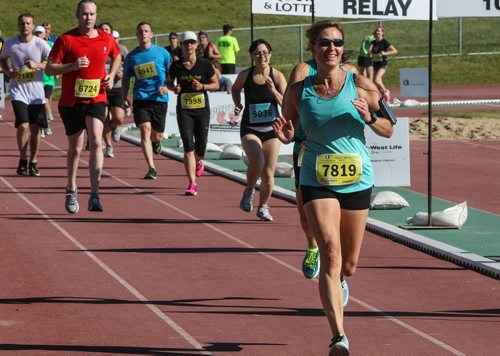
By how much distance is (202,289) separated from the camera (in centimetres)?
1103

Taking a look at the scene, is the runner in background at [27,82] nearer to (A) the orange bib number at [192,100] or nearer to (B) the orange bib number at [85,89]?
(A) the orange bib number at [192,100]

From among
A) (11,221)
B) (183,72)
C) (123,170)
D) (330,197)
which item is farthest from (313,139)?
(123,170)

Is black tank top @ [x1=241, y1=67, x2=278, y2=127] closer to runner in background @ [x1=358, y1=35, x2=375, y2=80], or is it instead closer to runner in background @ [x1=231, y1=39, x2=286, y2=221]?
runner in background @ [x1=231, y1=39, x2=286, y2=221]

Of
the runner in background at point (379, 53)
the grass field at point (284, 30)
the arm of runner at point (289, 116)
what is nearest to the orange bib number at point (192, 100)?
the arm of runner at point (289, 116)

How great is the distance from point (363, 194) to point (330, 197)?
0.28m

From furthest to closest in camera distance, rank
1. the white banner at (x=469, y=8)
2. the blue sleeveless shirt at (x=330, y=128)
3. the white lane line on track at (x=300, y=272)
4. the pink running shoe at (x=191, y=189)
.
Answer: the pink running shoe at (x=191, y=189), the white banner at (x=469, y=8), the white lane line on track at (x=300, y=272), the blue sleeveless shirt at (x=330, y=128)

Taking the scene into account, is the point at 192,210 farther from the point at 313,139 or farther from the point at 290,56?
the point at 290,56

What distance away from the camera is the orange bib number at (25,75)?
64.5 ft

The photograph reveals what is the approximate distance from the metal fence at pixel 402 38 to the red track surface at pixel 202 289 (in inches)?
1164

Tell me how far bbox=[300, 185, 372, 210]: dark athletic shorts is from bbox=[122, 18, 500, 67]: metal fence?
119ft

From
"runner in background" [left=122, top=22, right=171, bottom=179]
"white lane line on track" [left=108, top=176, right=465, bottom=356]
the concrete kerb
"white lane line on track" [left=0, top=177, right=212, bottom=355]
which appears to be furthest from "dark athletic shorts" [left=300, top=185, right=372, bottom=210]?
"runner in background" [left=122, top=22, right=171, bottom=179]

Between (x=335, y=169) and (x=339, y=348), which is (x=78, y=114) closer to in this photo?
(x=335, y=169)

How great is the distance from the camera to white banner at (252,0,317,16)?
1839cm

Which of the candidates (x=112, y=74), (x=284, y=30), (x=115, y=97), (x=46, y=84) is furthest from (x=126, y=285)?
(x=284, y=30)
